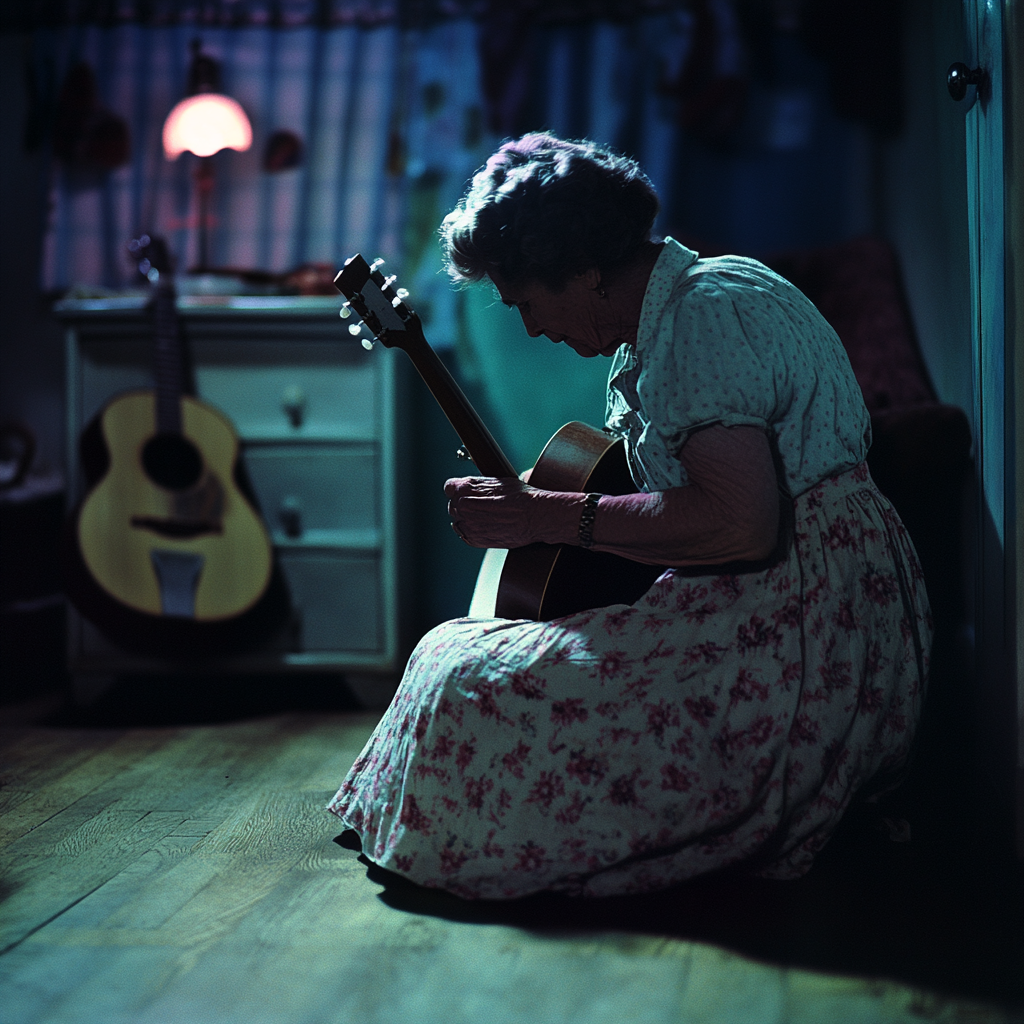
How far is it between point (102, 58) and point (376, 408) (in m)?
1.44

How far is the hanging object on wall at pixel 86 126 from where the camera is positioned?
3.04 meters

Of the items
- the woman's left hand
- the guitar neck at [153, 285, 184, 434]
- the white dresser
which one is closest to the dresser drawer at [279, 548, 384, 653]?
the white dresser

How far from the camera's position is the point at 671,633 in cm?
136

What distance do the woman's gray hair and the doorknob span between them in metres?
0.54

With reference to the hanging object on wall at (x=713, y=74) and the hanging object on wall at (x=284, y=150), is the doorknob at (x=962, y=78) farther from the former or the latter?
the hanging object on wall at (x=284, y=150)

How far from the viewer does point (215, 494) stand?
8.27 feet

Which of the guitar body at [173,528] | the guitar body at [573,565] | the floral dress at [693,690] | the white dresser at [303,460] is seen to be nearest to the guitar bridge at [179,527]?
the guitar body at [173,528]

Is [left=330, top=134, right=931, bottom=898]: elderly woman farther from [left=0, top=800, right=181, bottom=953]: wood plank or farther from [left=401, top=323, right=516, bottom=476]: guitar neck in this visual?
[left=0, top=800, right=181, bottom=953]: wood plank

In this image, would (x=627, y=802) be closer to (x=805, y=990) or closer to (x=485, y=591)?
(x=805, y=990)

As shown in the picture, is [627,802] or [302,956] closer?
[302,956]

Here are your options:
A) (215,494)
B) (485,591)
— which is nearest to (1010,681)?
(485,591)

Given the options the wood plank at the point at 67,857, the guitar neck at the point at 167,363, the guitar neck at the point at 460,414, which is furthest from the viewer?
the guitar neck at the point at 167,363

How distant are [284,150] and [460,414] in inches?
69.2

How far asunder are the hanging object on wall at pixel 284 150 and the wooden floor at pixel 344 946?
1.98 meters
